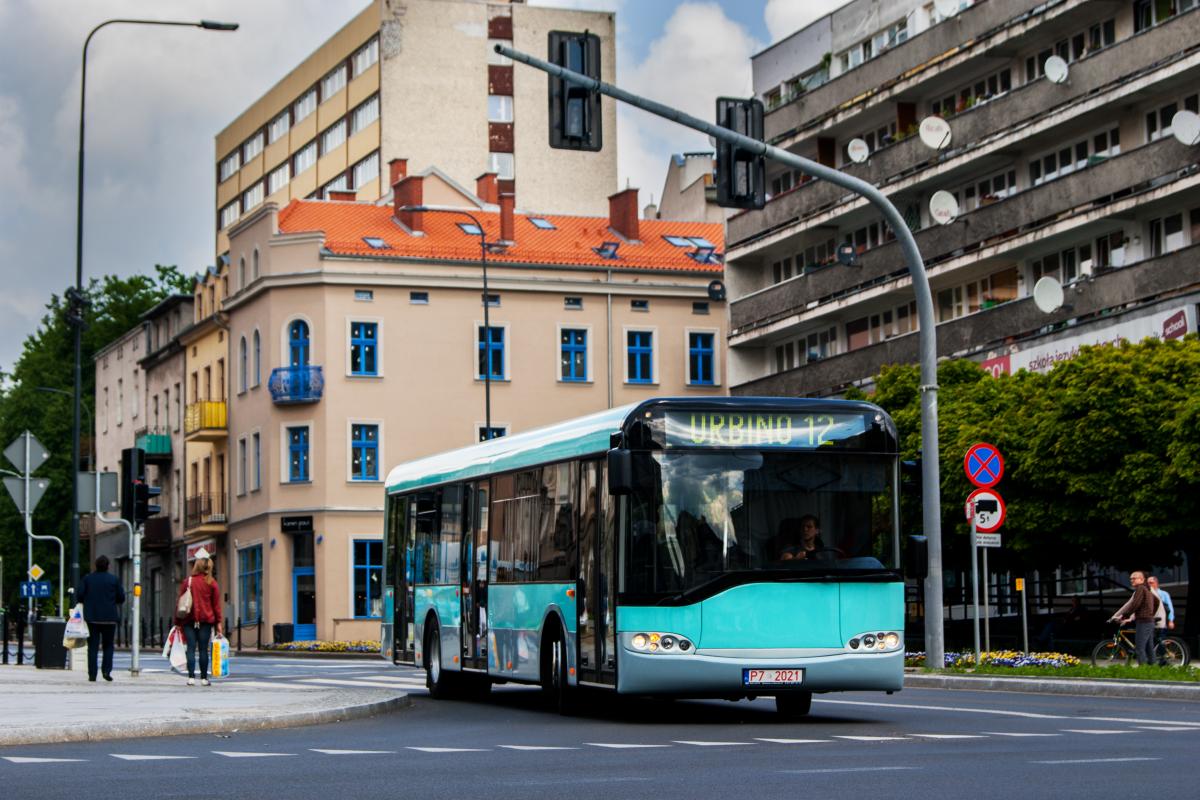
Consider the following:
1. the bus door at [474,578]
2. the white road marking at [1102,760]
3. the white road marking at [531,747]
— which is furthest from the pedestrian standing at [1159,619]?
the white road marking at [1102,760]

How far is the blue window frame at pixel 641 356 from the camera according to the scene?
7581 cm

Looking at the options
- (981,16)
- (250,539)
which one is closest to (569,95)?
(981,16)

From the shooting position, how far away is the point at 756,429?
19750 mm

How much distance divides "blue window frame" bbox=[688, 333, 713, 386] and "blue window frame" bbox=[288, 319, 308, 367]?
1368cm

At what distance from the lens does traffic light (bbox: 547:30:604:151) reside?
66.2ft

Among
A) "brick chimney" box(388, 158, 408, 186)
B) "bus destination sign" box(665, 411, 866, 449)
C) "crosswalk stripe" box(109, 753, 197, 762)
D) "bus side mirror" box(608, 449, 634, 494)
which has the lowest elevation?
"crosswalk stripe" box(109, 753, 197, 762)

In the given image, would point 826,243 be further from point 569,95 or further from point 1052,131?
point 569,95

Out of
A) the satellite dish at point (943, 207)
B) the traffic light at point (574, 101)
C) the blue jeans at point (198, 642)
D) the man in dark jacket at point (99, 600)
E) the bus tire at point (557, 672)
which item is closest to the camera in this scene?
the traffic light at point (574, 101)

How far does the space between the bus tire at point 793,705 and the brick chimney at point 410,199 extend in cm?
5463

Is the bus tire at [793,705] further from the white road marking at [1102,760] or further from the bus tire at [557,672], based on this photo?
the white road marking at [1102,760]

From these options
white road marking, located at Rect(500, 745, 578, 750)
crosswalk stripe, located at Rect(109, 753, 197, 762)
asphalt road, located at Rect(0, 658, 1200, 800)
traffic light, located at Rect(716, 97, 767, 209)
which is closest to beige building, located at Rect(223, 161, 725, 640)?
traffic light, located at Rect(716, 97, 767, 209)

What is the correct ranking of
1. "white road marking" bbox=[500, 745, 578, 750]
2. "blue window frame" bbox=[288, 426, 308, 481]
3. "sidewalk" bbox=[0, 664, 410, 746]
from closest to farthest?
"white road marking" bbox=[500, 745, 578, 750] → "sidewalk" bbox=[0, 664, 410, 746] → "blue window frame" bbox=[288, 426, 308, 481]

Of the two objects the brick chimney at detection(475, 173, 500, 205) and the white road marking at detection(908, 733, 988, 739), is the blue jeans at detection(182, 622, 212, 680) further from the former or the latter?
the brick chimney at detection(475, 173, 500, 205)

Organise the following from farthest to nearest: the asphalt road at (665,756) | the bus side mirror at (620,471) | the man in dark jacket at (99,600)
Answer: the man in dark jacket at (99,600) < the bus side mirror at (620,471) < the asphalt road at (665,756)
